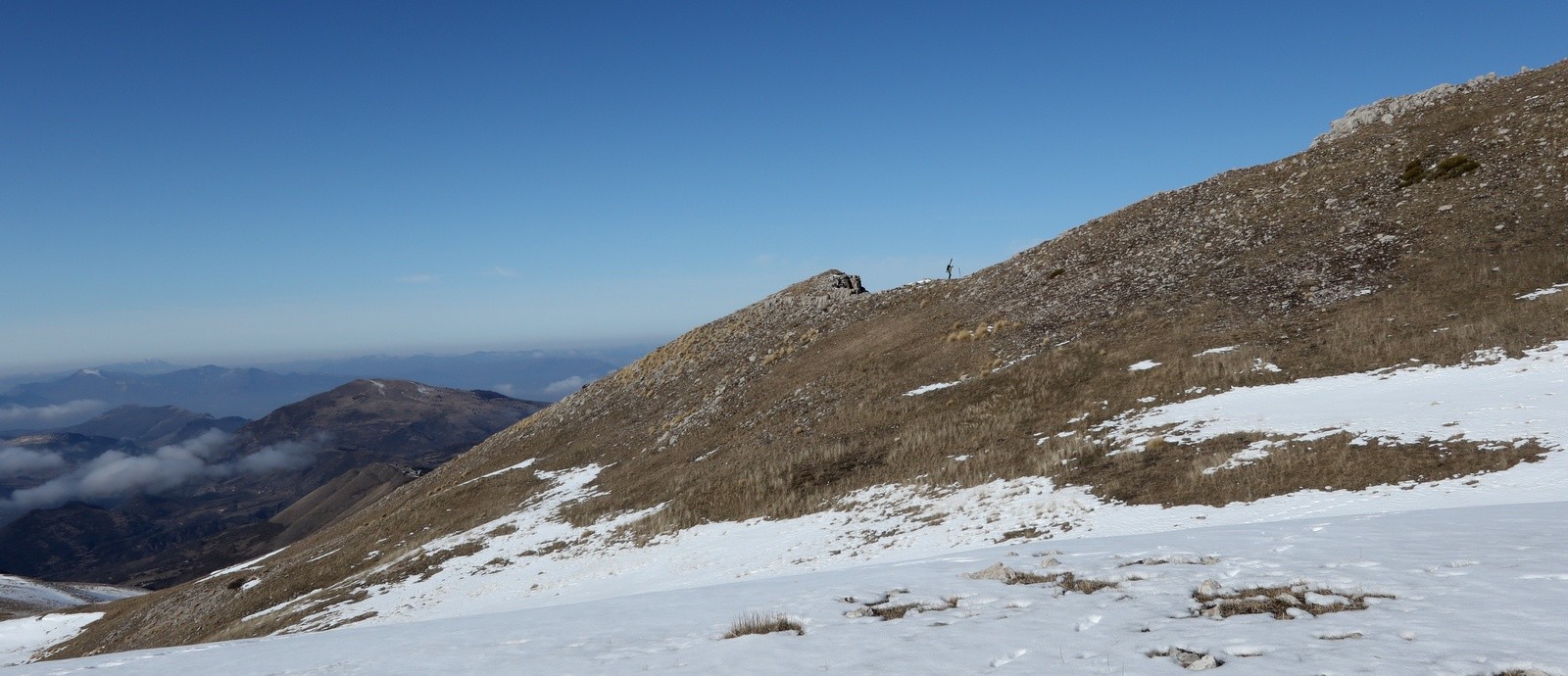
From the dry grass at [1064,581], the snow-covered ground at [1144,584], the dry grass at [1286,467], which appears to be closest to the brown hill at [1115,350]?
the dry grass at [1286,467]

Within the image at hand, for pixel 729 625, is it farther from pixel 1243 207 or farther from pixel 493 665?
pixel 1243 207

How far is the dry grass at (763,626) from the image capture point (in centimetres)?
1041

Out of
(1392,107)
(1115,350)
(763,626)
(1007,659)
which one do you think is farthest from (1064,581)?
(1392,107)

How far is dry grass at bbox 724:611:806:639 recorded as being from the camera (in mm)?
10414

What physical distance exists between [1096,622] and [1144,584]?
2106 millimetres

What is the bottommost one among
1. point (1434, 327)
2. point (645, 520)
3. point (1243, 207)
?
point (645, 520)

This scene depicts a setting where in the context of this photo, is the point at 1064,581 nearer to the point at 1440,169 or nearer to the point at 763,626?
the point at 763,626

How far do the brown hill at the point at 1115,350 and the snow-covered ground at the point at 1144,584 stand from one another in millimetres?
1846

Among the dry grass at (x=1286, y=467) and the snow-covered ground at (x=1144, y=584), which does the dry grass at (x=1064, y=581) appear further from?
the dry grass at (x=1286, y=467)

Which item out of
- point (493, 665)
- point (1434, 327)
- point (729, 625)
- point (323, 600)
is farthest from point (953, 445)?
point (323, 600)

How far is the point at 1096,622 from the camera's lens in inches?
363

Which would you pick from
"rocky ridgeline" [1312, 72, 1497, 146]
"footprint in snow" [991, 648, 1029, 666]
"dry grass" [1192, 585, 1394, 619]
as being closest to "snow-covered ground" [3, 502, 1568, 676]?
"footprint in snow" [991, 648, 1029, 666]

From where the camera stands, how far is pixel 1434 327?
27.1m

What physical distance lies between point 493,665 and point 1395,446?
21545 millimetres
